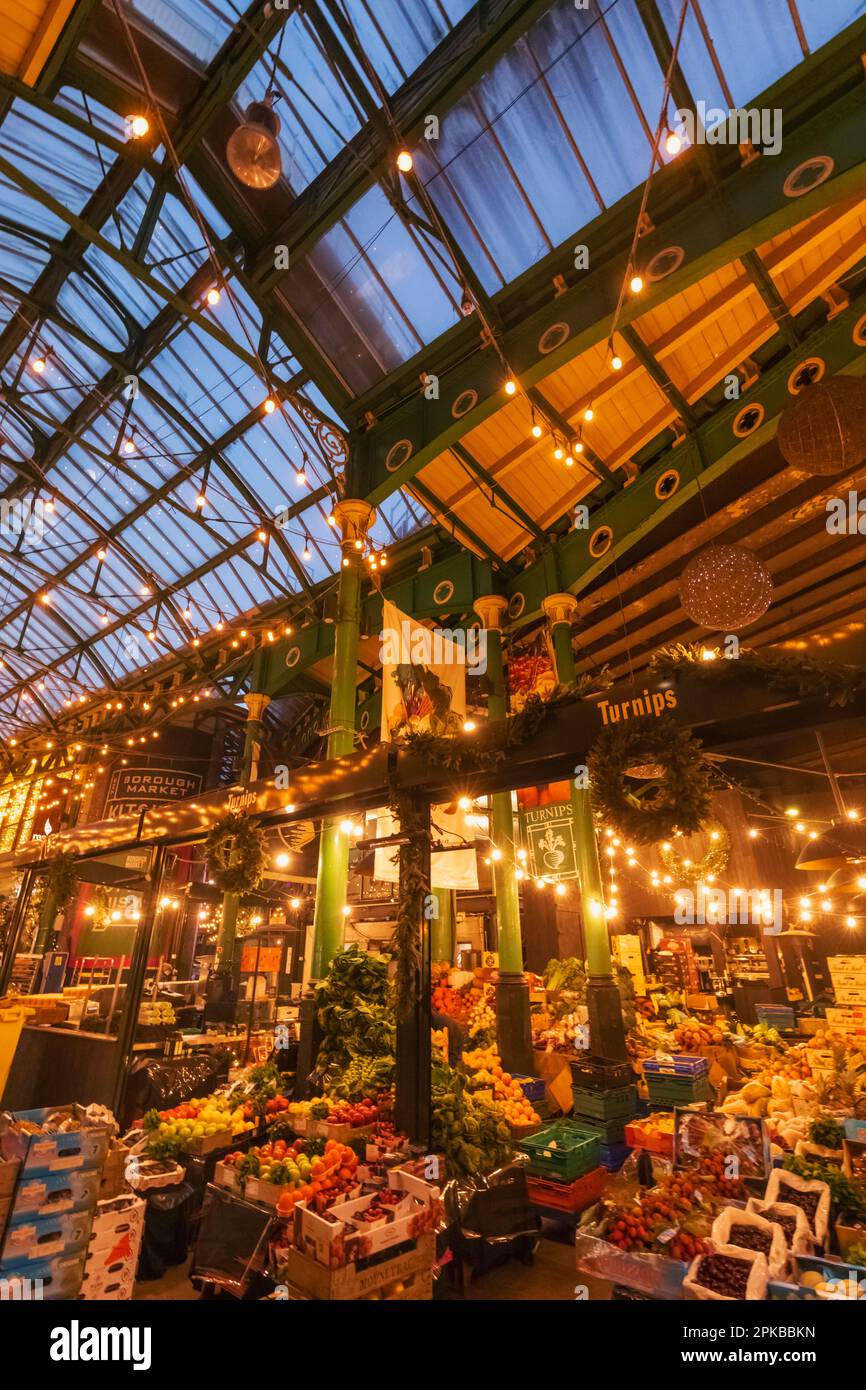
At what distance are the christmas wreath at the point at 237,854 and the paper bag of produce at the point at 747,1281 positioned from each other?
4387 mm

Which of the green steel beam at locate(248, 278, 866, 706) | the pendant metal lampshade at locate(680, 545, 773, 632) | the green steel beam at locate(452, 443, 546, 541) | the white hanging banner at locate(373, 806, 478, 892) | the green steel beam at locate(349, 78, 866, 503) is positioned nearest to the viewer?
the green steel beam at locate(349, 78, 866, 503)

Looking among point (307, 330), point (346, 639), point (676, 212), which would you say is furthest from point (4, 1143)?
Result: point (307, 330)

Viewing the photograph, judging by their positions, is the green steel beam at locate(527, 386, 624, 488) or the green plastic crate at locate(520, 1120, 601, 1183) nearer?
the green plastic crate at locate(520, 1120, 601, 1183)

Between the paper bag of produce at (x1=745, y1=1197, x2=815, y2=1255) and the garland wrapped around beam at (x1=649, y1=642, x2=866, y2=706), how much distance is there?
2.80m

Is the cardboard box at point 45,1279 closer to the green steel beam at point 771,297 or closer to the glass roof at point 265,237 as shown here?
the glass roof at point 265,237

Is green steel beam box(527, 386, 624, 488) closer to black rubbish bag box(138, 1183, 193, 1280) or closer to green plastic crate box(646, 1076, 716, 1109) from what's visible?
green plastic crate box(646, 1076, 716, 1109)

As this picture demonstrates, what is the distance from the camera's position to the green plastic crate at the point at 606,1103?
7.34m

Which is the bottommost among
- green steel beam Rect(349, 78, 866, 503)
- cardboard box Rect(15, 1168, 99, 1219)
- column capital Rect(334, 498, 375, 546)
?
cardboard box Rect(15, 1168, 99, 1219)

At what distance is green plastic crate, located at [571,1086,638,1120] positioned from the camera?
7.34 metres

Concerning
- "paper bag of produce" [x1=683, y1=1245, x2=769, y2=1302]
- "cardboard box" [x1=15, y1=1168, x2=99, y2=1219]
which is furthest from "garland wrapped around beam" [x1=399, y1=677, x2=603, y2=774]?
"cardboard box" [x1=15, y1=1168, x2=99, y2=1219]

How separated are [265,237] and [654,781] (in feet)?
31.3

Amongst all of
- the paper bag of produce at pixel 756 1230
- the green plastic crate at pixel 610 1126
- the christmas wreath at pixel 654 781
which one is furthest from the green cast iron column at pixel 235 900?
the paper bag of produce at pixel 756 1230

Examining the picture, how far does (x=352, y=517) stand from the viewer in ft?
30.1

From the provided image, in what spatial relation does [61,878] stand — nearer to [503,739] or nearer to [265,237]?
[503,739]
